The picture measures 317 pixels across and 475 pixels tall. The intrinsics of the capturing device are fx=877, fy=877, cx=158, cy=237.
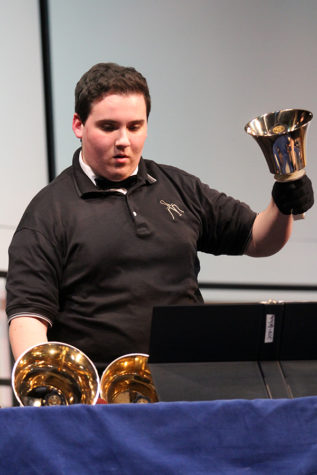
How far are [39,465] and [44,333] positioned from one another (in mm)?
745

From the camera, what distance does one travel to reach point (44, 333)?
2.17 metres

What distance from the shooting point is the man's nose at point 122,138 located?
2316 millimetres

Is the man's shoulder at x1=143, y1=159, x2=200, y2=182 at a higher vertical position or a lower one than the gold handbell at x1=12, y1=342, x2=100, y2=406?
higher

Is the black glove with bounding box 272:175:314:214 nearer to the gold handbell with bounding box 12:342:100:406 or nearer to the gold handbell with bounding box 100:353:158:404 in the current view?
the gold handbell with bounding box 100:353:158:404

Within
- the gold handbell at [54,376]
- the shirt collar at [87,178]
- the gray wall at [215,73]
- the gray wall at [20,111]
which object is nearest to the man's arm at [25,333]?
the gold handbell at [54,376]

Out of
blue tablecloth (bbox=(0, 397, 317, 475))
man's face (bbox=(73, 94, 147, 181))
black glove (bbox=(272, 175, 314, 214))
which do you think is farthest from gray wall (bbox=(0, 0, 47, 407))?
blue tablecloth (bbox=(0, 397, 317, 475))

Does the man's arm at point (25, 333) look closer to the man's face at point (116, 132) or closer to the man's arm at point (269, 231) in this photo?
the man's face at point (116, 132)

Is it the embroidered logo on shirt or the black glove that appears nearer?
the black glove

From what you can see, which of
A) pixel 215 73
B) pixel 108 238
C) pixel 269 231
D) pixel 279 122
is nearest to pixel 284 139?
pixel 279 122

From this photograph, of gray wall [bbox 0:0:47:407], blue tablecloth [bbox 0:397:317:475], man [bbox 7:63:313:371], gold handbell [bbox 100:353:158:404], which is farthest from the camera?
gray wall [bbox 0:0:47:407]

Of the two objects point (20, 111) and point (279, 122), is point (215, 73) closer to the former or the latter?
point (20, 111)

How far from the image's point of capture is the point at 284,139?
6.86 ft

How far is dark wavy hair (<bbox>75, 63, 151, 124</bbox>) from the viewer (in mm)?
2348

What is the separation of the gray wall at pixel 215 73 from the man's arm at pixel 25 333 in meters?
1.51
